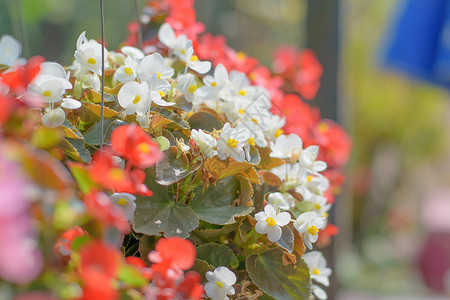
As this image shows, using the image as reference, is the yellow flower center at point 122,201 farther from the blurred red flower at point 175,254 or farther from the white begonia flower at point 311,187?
the white begonia flower at point 311,187

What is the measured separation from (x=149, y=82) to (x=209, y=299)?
0.71ft

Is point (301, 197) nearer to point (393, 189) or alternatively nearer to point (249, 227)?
point (249, 227)

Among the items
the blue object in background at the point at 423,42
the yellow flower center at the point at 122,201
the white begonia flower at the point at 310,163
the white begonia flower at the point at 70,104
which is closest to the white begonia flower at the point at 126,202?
the yellow flower center at the point at 122,201

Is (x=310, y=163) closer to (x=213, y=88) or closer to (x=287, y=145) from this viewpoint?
(x=287, y=145)

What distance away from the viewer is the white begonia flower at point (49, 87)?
17.6 inches

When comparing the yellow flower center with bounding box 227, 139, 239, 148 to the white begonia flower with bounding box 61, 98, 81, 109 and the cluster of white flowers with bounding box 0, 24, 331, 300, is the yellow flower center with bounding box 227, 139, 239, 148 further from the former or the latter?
the white begonia flower with bounding box 61, 98, 81, 109

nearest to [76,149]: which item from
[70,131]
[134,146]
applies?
[70,131]

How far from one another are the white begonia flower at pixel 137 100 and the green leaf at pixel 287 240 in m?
0.18

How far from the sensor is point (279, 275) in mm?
505

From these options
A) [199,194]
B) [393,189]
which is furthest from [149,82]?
[393,189]

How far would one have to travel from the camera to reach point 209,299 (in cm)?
46

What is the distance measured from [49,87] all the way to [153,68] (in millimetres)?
105

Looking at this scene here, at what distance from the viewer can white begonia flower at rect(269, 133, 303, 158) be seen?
552mm

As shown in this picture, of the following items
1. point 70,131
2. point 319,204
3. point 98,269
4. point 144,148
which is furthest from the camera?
point 319,204
